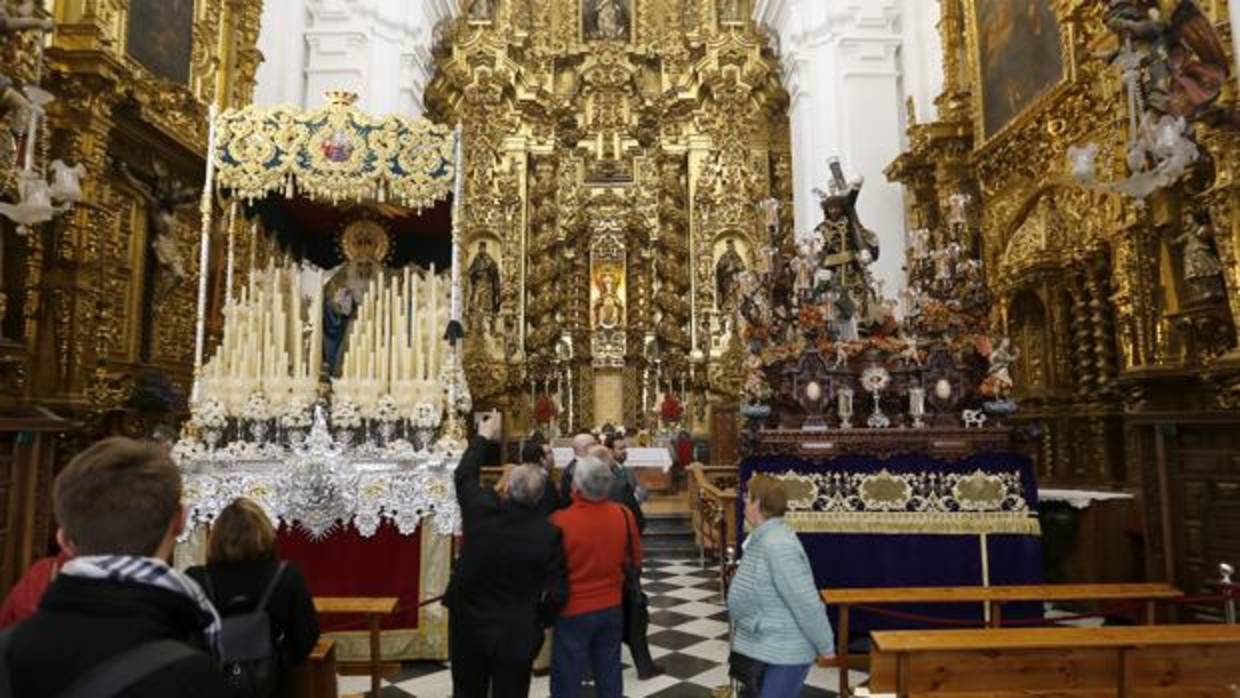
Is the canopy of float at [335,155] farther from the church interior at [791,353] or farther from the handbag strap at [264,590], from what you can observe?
the handbag strap at [264,590]

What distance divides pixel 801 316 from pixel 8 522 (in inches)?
251

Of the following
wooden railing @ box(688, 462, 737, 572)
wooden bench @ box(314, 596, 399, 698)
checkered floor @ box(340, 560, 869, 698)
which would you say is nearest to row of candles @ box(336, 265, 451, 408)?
wooden bench @ box(314, 596, 399, 698)

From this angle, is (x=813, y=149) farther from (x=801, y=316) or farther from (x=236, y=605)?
(x=236, y=605)

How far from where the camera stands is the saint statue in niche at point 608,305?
15.4m

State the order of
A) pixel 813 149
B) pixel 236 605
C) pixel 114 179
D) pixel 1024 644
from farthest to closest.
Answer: pixel 813 149, pixel 114 179, pixel 1024 644, pixel 236 605

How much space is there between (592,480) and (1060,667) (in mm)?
2230

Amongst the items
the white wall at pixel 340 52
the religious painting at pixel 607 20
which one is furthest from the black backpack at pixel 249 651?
the religious painting at pixel 607 20

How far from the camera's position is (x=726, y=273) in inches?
620

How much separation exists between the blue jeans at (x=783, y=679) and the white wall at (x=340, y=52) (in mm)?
12287

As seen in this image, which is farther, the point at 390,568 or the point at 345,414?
the point at 345,414

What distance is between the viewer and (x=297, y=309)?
5.88m

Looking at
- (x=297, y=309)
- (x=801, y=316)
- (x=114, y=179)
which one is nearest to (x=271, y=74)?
(x=114, y=179)

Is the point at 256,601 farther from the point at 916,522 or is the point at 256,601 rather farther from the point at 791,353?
the point at 791,353

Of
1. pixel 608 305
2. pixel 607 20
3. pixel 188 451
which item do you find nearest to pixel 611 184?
pixel 608 305
